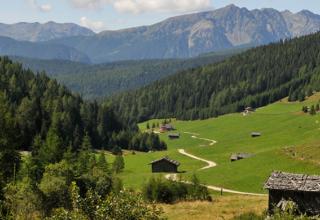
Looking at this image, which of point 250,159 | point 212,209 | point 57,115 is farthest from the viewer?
point 57,115

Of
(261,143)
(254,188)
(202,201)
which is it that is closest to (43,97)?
(261,143)

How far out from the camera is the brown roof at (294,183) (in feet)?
147

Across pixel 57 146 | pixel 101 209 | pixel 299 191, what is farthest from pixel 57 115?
pixel 101 209

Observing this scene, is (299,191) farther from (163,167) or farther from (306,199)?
(163,167)

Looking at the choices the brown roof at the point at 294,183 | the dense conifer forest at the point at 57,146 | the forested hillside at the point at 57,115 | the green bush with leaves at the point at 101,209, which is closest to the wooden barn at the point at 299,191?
the brown roof at the point at 294,183

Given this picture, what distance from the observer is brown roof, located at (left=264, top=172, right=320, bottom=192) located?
147 ft

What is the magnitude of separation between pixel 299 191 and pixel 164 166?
74866mm

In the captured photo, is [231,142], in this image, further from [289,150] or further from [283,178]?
[283,178]

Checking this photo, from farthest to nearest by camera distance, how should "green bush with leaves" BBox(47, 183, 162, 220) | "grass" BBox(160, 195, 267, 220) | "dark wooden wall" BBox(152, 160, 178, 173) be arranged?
1. "dark wooden wall" BBox(152, 160, 178, 173)
2. "grass" BBox(160, 195, 267, 220)
3. "green bush with leaves" BBox(47, 183, 162, 220)

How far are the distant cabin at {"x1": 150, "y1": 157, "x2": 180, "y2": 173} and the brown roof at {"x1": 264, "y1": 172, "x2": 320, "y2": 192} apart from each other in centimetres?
7198

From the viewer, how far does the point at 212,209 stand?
53938mm

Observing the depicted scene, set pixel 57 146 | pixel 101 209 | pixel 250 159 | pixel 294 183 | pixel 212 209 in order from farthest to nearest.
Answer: pixel 250 159
pixel 57 146
pixel 212 209
pixel 294 183
pixel 101 209

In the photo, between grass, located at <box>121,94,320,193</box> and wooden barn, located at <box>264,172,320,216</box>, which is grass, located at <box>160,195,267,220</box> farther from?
grass, located at <box>121,94,320,193</box>

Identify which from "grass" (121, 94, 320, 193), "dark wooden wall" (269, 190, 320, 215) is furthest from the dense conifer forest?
"dark wooden wall" (269, 190, 320, 215)
